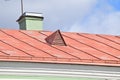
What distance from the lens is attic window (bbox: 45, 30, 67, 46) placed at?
1778 cm

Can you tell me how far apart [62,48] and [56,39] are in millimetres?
464

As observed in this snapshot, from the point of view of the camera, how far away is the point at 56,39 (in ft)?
58.5

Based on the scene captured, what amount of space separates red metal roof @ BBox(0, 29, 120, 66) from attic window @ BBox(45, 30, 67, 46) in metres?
0.13

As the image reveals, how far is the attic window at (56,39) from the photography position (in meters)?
17.8

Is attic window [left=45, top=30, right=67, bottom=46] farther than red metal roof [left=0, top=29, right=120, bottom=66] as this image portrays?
Yes

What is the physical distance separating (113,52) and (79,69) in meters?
2.06

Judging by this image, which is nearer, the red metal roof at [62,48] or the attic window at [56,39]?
the red metal roof at [62,48]

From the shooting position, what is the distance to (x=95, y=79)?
54.0 feet

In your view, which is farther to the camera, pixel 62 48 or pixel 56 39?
pixel 56 39

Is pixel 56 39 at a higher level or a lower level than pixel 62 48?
higher

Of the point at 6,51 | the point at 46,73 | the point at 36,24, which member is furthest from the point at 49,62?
the point at 36,24

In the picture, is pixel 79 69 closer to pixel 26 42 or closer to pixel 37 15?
pixel 26 42

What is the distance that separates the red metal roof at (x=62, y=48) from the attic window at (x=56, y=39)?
130mm

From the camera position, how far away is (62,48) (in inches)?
691
